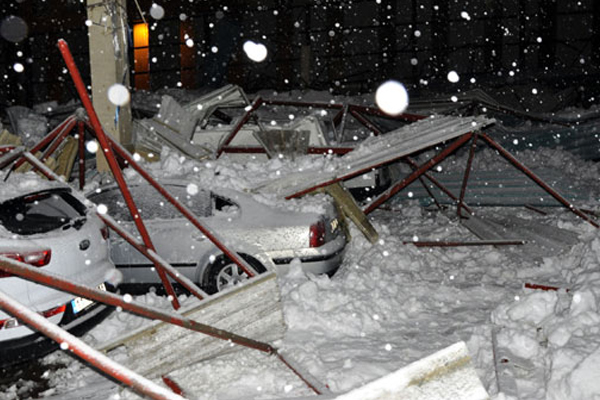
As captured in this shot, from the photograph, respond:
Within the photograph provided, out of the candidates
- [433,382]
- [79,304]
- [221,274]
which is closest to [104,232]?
[79,304]

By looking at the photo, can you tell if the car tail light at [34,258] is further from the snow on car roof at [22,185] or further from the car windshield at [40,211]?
the snow on car roof at [22,185]

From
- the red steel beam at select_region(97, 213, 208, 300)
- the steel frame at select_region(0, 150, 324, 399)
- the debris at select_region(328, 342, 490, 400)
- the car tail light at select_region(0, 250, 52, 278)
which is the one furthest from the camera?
the red steel beam at select_region(97, 213, 208, 300)

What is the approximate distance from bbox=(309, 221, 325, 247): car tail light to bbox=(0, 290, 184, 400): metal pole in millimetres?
3570

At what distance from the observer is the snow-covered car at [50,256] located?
3.98 meters

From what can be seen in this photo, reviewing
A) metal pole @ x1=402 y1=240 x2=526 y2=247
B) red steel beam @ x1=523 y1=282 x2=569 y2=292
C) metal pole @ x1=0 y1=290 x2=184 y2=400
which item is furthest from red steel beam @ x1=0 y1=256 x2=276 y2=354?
metal pole @ x1=402 y1=240 x2=526 y2=247

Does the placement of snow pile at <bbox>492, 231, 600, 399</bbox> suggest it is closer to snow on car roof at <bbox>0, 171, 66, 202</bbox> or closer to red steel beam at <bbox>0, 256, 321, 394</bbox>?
red steel beam at <bbox>0, 256, 321, 394</bbox>

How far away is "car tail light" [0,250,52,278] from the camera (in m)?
3.97

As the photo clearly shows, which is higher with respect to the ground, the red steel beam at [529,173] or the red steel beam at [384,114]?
the red steel beam at [384,114]

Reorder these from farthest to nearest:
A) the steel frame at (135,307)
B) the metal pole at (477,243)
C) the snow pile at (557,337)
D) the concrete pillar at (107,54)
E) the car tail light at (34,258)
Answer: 1. the concrete pillar at (107,54)
2. the metal pole at (477,243)
3. the car tail light at (34,258)
4. the snow pile at (557,337)
5. the steel frame at (135,307)

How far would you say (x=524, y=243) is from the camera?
6.98 m

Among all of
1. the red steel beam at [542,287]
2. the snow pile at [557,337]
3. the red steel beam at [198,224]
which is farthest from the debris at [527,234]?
the red steel beam at [198,224]

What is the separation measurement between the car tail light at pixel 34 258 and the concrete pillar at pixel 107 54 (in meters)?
4.39

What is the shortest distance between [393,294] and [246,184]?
214 centimetres

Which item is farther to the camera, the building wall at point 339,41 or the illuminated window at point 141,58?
the illuminated window at point 141,58
